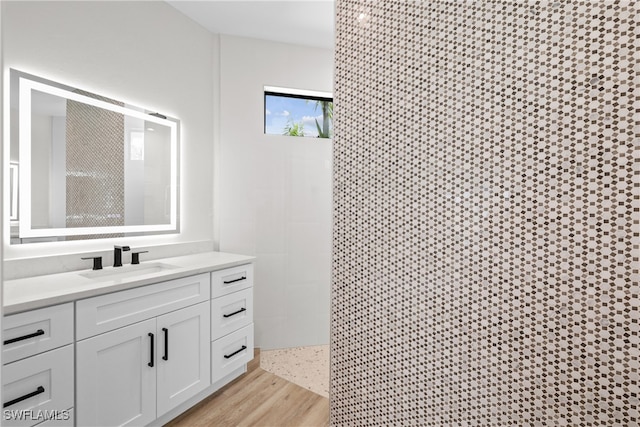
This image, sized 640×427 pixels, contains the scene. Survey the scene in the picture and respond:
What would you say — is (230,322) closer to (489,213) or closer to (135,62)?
(135,62)

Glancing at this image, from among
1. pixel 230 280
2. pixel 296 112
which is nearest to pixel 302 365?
pixel 230 280

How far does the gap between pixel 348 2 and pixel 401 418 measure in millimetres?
931

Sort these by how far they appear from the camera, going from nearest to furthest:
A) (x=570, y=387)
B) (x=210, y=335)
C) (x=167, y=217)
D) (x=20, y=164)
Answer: (x=570, y=387), (x=20, y=164), (x=210, y=335), (x=167, y=217)

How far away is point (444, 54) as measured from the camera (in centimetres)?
58

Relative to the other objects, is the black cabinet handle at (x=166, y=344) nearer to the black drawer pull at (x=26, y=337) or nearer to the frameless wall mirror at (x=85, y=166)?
the black drawer pull at (x=26, y=337)

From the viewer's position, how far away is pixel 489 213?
54 centimetres

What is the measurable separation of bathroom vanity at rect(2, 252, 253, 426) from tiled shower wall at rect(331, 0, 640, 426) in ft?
4.07

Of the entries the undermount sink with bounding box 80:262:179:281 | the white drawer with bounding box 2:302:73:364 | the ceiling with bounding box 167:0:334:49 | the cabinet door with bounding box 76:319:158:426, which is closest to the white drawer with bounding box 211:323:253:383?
the cabinet door with bounding box 76:319:158:426

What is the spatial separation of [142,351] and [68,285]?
1.59 feet

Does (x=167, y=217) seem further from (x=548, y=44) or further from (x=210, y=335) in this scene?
(x=548, y=44)

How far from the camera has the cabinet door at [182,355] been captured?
67.6 inches

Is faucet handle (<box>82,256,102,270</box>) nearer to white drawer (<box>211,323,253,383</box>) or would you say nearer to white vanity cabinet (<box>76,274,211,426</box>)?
white vanity cabinet (<box>76,274,211,426</box>)

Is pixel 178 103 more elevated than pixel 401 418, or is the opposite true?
pixel 178 103

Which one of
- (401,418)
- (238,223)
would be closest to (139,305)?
(238,223)
